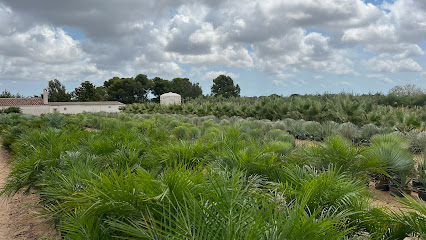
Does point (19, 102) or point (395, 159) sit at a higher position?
point (19, 102)

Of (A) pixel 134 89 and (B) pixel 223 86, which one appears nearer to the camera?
(A) pixel 134 89

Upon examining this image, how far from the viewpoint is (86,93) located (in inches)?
2290

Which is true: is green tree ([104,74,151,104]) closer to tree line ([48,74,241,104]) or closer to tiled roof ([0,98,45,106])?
tree line ([48,74,241,104])

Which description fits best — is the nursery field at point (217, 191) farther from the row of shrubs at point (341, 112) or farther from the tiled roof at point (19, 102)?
the tiled roof at point (19, 102)

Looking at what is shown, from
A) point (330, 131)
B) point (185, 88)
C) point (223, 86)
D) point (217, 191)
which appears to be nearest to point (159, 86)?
point (185, 88)

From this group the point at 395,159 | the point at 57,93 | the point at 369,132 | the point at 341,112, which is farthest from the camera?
the point at 57,93

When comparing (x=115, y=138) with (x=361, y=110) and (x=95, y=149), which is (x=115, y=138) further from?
(x=361, y=110)

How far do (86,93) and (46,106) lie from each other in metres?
14.5

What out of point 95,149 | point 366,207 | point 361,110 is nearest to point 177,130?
point 95,149

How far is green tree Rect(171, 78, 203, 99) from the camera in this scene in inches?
2564

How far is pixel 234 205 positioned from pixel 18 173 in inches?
116

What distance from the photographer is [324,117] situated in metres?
15.2

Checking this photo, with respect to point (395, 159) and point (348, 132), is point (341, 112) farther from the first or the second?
point (395, 159)

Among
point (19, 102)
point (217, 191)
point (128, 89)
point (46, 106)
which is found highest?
point (128, 89)
